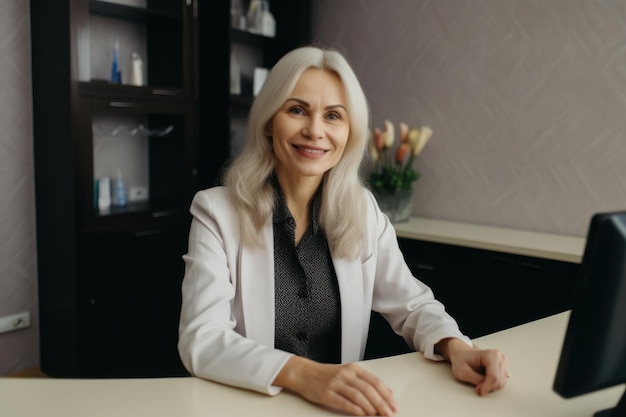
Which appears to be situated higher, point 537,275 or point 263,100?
point 263,100

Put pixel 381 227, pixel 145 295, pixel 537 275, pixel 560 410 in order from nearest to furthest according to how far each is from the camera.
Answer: pixel 560 410, pixel 381 227, pixel 537 275, pixel 145 295

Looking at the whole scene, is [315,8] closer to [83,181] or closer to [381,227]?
[83,181]

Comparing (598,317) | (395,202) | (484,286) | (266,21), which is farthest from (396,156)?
(598,317)

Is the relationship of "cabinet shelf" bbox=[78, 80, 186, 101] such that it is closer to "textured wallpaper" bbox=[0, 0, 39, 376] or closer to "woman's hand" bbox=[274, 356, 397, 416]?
"textured wallpaper" bbox=[0, 0, 39, 376]

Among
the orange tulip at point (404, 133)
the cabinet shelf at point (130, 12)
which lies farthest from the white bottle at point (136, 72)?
the orange tulip at point (404, 133)

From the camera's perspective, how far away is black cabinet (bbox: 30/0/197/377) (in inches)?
104

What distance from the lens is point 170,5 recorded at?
9.73 ft

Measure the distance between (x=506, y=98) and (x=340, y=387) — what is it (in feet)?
7.55

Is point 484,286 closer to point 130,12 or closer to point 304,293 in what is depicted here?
point 304,293

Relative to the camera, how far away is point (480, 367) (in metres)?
1.18

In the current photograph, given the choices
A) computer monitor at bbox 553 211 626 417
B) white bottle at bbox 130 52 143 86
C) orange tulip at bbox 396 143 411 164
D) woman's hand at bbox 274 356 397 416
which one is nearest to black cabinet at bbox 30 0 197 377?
white bottle at bbox 130 52 143 86

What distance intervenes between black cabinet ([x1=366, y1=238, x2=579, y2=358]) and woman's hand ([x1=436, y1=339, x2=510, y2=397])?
1.36 meters

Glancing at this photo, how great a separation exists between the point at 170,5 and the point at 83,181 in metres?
0.98

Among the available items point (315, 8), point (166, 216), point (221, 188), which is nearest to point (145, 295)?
point (166, 216)
